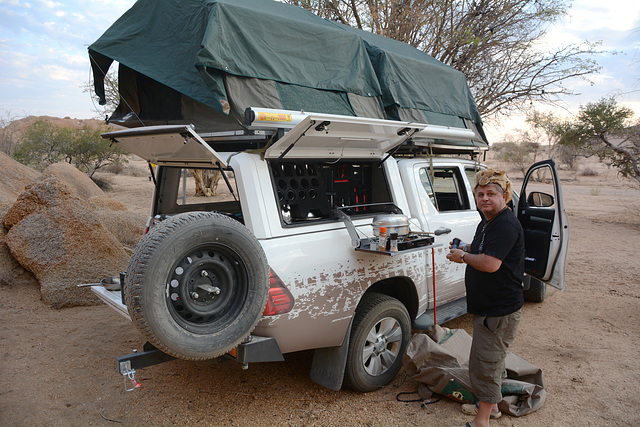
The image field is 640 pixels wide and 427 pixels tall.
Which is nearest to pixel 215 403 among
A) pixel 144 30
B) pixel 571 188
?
pixel 144 30

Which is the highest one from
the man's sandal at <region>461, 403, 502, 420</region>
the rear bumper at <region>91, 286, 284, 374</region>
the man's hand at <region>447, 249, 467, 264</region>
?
the man's hand at <region>447, 249, 467, 264</region>

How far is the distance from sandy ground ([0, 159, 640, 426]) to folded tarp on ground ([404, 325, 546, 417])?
0.10 meters

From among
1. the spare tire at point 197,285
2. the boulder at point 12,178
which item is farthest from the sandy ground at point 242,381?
the boulder at point 12,178

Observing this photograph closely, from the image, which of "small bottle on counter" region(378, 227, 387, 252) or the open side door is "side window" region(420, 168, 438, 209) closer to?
the open side door

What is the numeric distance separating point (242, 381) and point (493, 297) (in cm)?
215

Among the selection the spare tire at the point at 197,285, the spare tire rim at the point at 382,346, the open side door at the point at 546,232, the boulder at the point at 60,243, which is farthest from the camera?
the boulder at the point at 60,243

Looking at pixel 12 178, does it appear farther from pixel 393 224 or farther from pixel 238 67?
pixel 393 224

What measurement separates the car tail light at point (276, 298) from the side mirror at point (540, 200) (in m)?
3.20

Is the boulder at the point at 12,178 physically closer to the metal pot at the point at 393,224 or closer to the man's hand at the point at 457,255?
the metal pot at the point at 393,224

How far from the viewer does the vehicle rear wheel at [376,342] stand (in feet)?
11.4

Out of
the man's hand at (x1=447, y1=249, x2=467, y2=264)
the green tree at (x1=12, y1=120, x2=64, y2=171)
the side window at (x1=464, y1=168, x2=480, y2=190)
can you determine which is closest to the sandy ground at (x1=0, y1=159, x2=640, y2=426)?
the man's hand at (x1=447, y1=249, x2=467, y2=264)

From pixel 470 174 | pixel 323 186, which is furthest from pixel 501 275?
pixel 470 174

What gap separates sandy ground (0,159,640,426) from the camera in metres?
3.32

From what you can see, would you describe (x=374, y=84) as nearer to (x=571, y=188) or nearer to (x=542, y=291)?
(x=542, y=291)
